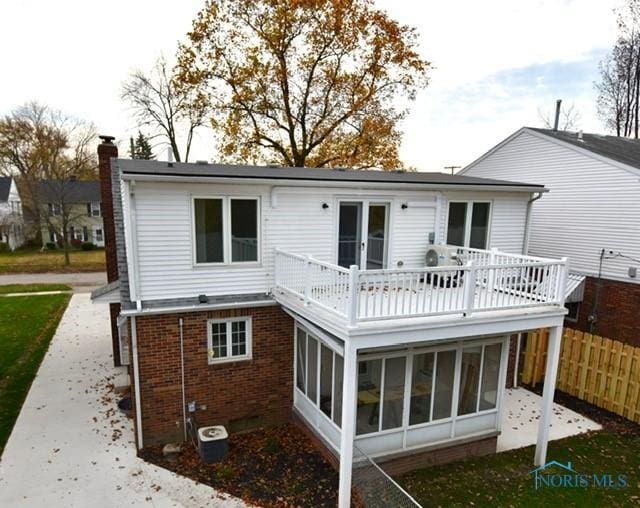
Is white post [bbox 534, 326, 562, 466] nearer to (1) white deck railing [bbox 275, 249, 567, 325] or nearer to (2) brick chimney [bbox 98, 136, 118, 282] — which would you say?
(1) white deck railing [bbox 275, 249, 567, 325]

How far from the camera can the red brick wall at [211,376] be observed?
782cm

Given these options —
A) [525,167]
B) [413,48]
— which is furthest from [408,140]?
[525,167]

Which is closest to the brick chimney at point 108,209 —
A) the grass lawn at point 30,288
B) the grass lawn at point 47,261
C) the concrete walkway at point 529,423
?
the concrete walkway at point 529,423

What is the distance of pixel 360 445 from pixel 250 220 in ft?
16.2

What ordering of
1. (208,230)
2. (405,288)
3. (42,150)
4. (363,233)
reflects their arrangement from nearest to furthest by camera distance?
1. (405,288)
2. (208,230)
3. (363,233)
4. (42,150)

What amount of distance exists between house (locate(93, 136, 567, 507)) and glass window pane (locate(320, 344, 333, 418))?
0.03 meters

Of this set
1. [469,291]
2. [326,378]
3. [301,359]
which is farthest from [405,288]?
[301,359]

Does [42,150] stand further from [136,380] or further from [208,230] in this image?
[136,380]

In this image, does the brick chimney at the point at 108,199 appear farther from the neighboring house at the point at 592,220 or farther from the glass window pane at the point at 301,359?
the neighboring house at the point at 592,220

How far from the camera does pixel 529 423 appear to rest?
962cm

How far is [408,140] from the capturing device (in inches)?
840

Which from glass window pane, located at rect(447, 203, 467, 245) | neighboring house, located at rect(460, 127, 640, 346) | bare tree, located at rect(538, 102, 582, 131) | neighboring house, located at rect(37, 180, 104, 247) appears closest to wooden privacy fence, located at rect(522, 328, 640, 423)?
neighboring house, located at rect(460, 127, 640, 346)

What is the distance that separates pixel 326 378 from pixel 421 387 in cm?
189

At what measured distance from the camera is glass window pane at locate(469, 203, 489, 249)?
33.7 feet
